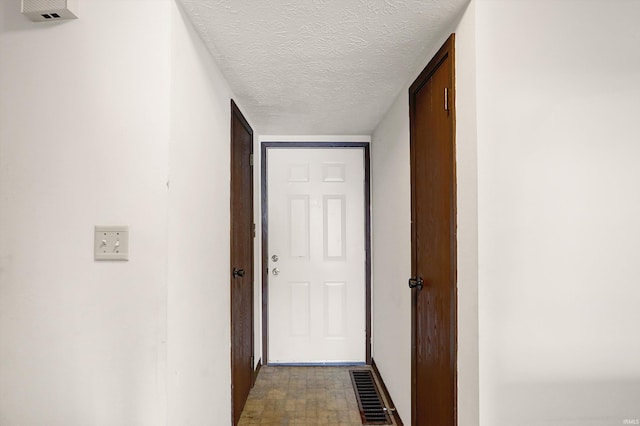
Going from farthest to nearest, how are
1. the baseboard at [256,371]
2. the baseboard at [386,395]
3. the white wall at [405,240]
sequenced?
the baseboard at [256,371] → the baseboard at [386,395] → the white wall at [405,240]

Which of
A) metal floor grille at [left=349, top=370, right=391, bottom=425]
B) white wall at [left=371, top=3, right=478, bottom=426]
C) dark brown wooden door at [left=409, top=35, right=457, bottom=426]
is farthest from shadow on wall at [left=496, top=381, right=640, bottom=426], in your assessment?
metal floor grille at [left=349, top=370, right=391, bottom=425]

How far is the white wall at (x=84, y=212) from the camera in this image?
129cm

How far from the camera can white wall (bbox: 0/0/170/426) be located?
129 centimetres

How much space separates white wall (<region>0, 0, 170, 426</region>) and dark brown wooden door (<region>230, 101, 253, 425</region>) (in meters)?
0.95

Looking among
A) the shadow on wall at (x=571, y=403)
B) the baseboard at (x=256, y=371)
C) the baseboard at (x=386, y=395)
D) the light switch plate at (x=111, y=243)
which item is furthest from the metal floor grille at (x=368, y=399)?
the light switch plate at (x=111, y=243)

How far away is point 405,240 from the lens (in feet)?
7.47

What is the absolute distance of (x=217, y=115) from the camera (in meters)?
2.00

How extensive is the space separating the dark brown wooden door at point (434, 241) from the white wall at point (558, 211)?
20cm

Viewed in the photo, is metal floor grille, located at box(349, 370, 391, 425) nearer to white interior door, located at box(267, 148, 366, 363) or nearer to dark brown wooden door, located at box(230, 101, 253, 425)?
white interior door, located at box(267, 148, 366, 363)

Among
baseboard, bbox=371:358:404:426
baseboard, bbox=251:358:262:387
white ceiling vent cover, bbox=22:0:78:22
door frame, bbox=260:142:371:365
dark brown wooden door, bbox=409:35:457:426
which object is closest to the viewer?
white ceiling vent cover, bbox=22:0:78:22

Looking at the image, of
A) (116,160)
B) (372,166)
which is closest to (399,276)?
(372,166)

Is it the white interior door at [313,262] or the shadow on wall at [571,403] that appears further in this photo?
the white interior door at [313,262]

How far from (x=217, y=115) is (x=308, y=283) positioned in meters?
1.95

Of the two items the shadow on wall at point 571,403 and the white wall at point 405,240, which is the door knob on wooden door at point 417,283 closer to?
the white wall at point 405,240
